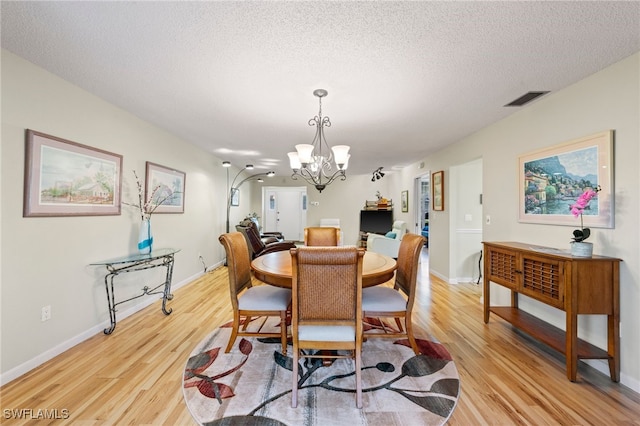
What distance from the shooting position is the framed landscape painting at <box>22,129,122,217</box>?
2.00m

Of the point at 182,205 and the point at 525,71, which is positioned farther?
the point at 182,205

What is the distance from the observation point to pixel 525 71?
2037 millimetres

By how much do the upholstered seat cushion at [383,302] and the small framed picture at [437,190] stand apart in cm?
297

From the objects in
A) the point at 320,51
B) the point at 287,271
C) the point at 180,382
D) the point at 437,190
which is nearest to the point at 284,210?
the point at 437,190

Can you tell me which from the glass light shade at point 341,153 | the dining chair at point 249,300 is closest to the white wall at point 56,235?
the dining chair at point 249,300

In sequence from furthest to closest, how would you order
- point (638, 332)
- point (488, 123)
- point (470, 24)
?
point (488, 123) < point (638, 332) < point (470, 24)

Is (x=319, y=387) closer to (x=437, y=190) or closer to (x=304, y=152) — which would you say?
(x=304, y=152)

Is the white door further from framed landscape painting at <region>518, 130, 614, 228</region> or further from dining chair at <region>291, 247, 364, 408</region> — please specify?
dining chair at <region>291, 247, 364, 408</region>

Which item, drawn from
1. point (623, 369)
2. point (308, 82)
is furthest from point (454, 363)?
point (308, 82)

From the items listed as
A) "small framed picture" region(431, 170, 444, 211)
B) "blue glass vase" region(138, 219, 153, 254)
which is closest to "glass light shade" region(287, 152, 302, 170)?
"blue glass vase" region(138, 219, 153, 254)

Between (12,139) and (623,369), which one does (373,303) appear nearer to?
(623,369)

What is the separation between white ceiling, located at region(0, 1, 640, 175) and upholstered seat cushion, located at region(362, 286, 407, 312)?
1.75 meters

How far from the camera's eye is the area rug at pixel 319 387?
155 cm

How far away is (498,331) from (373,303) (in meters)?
1.54
